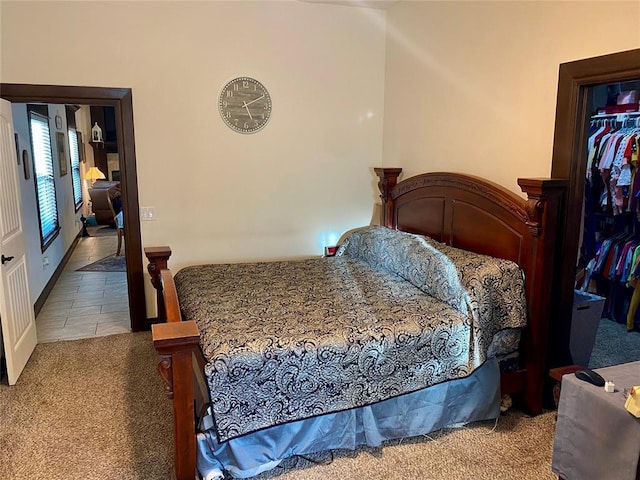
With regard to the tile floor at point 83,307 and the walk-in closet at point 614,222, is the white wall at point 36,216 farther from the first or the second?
the walk-in closet at point 614,222

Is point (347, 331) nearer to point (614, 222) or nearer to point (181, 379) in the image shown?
point (181, 379)

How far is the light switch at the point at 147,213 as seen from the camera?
3994 millimetres

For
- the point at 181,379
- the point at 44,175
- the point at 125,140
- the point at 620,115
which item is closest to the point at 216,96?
the point at 125,140

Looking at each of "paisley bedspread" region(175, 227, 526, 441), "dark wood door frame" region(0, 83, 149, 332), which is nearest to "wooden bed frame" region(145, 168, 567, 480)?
"paisley bedspread" region(175, 227, 526, 441)

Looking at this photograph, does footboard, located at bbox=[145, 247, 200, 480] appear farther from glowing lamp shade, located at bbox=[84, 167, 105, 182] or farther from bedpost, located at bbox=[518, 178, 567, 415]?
glowing lamp shade, located at bbox=[84, 167, 105, 182]

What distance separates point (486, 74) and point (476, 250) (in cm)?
117

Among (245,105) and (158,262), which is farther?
(245,105)

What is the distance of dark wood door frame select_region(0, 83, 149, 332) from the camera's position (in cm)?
359

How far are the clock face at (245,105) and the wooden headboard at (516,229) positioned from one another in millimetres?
1545

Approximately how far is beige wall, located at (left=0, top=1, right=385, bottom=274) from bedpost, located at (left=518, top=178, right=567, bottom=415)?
Result: 2.18 meters

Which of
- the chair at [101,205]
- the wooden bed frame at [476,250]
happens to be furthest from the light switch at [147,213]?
the chair at [101,205]

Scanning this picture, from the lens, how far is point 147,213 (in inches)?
158

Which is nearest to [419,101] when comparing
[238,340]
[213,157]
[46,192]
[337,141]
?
[337,141]

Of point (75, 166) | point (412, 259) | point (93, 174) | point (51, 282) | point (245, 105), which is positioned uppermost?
point (245, 105)
